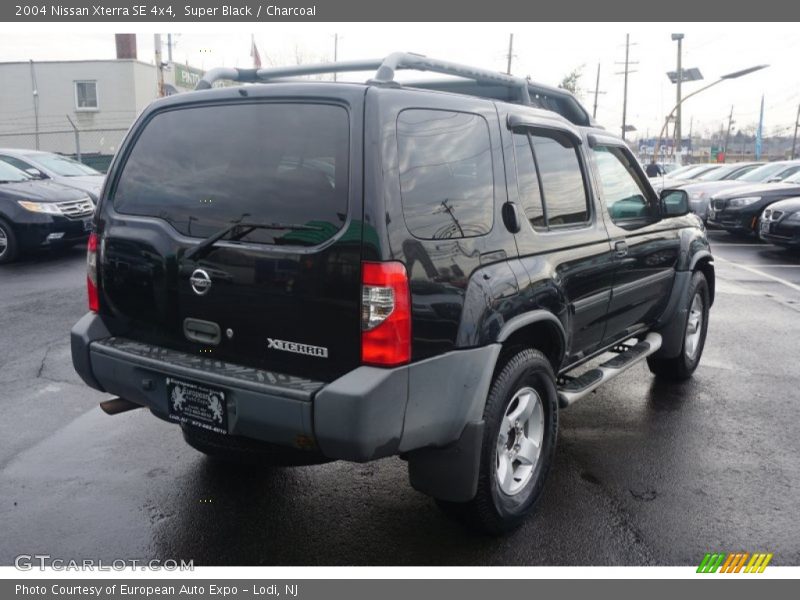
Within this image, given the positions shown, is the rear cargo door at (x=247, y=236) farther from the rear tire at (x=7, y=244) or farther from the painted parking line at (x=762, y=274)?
the painted parking line at (x=762, y=274)

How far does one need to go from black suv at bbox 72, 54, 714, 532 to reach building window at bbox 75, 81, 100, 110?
36375mm

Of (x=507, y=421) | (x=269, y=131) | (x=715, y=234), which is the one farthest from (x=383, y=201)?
(x=715, y=234)

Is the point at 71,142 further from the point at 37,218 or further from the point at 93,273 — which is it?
the point at 93,273

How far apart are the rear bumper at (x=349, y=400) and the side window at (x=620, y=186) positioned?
1.87 metres

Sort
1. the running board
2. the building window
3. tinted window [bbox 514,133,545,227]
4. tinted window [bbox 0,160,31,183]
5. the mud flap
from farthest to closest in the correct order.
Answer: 1. the building window
2. tinted window [bbox 0,160,31,183]
3. the running board
4. tinted window [bbox 514,133,545,227]
5. the mud flap

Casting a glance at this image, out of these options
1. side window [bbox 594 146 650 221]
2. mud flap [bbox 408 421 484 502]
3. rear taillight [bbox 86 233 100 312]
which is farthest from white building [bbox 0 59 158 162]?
mud flap [bbox 408 421 484 502]

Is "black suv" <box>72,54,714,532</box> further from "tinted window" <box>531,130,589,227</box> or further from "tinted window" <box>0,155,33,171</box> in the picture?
"tinted window" <box>0,155,33,171</box>

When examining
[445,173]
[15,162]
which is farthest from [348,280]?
[15,162]

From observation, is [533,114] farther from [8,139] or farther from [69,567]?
[8,139]

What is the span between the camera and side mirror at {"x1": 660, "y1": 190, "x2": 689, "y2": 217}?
493cm

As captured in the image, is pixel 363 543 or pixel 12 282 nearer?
pixel 363 543

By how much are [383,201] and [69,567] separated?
2.00m

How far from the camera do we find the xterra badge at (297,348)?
9.04ft

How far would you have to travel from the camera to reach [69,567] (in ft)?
9.80
